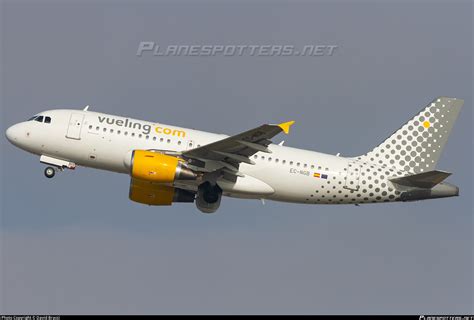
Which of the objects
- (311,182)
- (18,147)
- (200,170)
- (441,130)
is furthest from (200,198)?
(441,130)

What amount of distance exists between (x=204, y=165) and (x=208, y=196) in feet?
5.56

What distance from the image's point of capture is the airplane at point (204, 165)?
160ft

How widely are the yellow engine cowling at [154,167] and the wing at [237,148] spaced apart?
836mm

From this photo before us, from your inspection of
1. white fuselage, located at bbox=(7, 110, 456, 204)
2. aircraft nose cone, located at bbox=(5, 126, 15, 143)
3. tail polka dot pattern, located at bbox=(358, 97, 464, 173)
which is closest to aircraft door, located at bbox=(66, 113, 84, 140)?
white fuselage, located at bbox=(7, 110, 456, 204)

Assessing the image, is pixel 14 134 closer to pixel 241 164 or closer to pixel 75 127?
pixel 75 127

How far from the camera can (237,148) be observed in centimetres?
4797

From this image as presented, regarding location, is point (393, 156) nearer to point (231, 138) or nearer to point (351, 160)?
point (351, 160)

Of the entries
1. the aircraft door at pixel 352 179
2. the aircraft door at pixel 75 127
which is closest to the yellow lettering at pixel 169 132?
the aircraft door at pixel 75 127

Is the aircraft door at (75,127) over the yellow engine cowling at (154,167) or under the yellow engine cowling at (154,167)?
over

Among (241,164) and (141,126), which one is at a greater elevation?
(141,126)

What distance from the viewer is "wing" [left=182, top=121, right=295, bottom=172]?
45969 mm

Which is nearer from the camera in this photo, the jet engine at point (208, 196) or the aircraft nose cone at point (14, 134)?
the jet engine at point (208, 196)

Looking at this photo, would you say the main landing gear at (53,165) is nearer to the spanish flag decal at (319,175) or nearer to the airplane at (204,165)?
the airplane at (204,165)

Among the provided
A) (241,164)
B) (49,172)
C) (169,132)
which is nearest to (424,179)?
(241,164)
